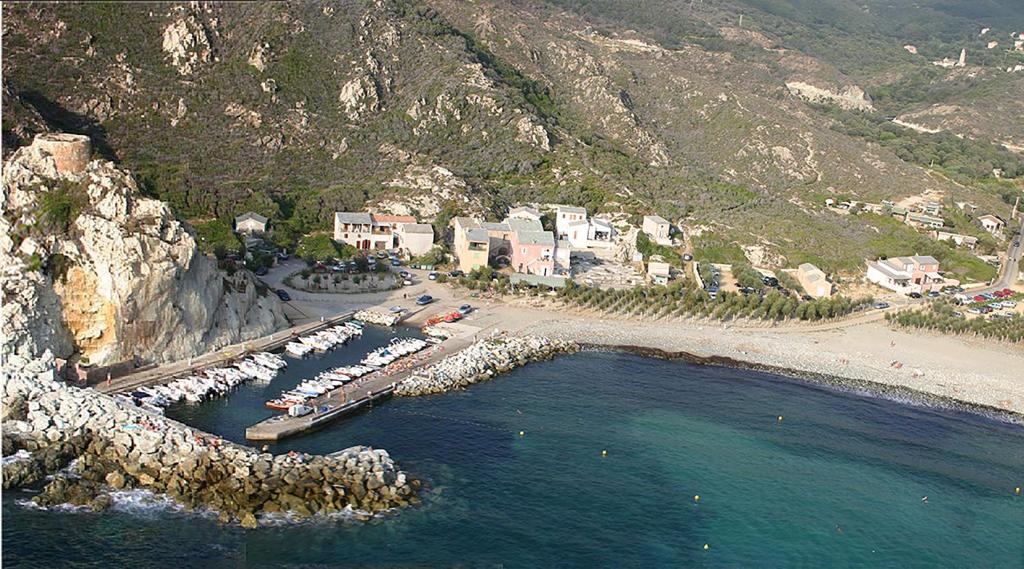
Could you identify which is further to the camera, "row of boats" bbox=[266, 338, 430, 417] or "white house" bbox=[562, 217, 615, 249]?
"white house" bbox=[562, 217, 615, 249]

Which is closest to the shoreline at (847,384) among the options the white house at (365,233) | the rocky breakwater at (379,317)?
the rocky breakwater at (379,317)

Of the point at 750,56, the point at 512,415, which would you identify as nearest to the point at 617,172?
the point at 512,415

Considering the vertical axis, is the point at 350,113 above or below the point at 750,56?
below

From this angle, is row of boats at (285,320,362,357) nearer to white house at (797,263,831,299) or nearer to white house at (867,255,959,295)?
white house at (797,263,831,299)

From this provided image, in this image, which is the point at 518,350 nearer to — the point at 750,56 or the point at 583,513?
the point at 583,513

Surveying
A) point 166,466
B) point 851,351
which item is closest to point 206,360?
point 166,466

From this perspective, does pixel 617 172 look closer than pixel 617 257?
No

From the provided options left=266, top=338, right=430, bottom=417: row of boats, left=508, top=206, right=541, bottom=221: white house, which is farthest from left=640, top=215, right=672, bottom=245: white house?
left=266, top=338, right=430, bottom=417: row of boats
